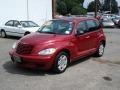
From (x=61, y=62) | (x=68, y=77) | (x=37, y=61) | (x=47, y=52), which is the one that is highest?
(x=47, y=52)

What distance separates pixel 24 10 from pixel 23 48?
57.1ft

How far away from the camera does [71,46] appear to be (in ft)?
30.0

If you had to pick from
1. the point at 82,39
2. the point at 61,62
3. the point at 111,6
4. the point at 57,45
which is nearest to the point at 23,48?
the point at 57,45

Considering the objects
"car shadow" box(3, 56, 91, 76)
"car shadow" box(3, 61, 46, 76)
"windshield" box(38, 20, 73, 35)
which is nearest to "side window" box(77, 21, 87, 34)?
"windshield" box(38, 20, 73, 35)

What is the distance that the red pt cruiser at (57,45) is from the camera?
8.33 metres

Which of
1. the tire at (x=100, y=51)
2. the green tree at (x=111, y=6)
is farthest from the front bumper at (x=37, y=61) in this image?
the green tree at (x=111, y=6)

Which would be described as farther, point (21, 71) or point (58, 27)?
point (58, 27)

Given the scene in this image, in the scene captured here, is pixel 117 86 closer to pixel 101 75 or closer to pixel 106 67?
pixel 101 75

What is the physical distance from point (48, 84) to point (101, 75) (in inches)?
73.0

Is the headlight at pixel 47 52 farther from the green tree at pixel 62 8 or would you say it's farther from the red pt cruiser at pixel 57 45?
the green tree at pixel 62 8

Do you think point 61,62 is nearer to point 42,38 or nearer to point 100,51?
point 42,38

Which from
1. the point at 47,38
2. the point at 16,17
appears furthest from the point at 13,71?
the point at 16,17

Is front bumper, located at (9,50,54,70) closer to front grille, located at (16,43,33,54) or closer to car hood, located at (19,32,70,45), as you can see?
front grille, located at (16,43,33,54)

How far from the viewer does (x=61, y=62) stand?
8.71 m
